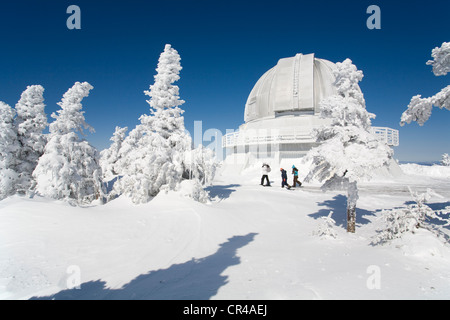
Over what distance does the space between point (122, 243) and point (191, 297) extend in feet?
11.2

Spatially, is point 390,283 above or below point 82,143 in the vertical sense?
below

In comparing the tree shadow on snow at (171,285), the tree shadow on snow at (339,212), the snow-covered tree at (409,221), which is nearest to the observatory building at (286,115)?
the tree shadow on snow at (339,212)

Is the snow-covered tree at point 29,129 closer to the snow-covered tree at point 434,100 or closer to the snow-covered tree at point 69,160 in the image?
the snow-covered tree at point 69,160

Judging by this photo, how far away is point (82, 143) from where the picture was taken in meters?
16.7

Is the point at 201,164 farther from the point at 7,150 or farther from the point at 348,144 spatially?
the point at 7,150

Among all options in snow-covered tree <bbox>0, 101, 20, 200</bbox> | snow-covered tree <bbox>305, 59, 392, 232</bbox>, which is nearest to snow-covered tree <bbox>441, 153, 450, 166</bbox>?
snow-covered tree <bbox>305, 59, 392, 232</bbox>

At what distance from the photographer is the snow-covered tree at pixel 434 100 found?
684 centimetres

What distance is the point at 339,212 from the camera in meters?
10.9

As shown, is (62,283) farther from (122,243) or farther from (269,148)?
(269,148)

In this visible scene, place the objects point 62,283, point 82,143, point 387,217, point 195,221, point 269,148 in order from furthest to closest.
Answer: point 269,148, point 82,143, point 195,221, point 387,217, point 62,283

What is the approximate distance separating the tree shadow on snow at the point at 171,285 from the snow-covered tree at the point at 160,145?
210 inches

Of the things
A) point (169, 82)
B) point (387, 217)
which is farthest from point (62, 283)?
point (169, 82)

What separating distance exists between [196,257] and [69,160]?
14618 mm

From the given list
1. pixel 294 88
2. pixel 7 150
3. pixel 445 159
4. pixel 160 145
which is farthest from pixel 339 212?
pixel 445 159
